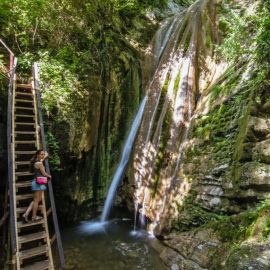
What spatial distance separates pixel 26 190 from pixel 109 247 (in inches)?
108

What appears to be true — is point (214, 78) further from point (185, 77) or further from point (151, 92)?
point (151, 92)

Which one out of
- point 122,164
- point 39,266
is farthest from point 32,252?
point 122,164

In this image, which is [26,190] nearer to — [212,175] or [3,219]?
[3,219]

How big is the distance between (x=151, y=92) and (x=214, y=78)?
98.2 inches

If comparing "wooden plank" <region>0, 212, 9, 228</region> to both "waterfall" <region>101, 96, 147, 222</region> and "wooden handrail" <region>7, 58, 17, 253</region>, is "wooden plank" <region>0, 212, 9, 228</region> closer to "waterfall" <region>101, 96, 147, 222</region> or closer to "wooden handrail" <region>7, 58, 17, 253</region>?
"wooden handrail" <region>7, 58, 17, 253</region>

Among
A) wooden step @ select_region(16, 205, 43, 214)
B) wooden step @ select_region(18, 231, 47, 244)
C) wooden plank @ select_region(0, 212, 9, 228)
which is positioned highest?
wooden step @ select_region(16, 205, 43, 214)

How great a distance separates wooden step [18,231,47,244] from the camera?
5.45 metres

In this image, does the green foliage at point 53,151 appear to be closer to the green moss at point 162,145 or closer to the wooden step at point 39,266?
the green moss at point 162,145

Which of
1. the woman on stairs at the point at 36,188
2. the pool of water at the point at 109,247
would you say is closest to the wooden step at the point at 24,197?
the woman on stairs at the point at 36,188

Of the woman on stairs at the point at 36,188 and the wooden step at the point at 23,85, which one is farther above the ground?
the wooden step at the point at 23,85

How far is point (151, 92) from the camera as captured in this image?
35.1 ft

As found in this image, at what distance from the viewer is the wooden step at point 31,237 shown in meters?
5.45

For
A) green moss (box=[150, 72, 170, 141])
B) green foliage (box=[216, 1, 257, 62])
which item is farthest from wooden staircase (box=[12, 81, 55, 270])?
green foliage (box=[216, 1, 257, 62])

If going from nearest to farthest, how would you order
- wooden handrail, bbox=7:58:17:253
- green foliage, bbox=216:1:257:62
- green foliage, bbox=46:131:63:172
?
1. wooden handrail, bbox=7:58:17:253
2. green foliage, bbox=216:1:257:62
3. green foliage, bbox=46:131:63:172
